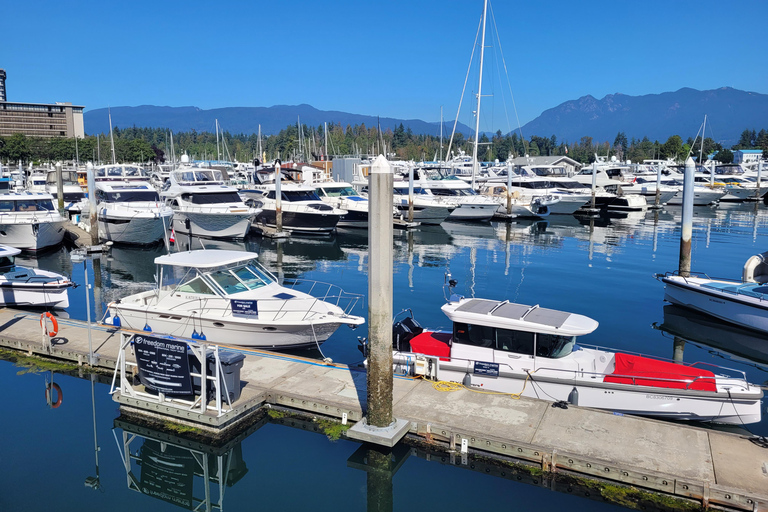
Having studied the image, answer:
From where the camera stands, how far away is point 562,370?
11469 mm

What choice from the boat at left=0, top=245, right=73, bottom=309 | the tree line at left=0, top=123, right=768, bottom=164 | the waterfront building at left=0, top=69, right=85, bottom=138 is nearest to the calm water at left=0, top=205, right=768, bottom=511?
the boat at left=0, top=245, right=73, bottom=309

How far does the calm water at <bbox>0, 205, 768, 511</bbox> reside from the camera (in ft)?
30.8

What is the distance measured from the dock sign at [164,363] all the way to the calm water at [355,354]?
110cm

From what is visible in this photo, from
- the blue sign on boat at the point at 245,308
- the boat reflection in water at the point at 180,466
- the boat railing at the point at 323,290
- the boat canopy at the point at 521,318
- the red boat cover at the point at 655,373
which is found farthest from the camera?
the boat railing at the point at 323,290

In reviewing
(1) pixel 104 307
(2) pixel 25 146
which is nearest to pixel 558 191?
(1) pixel 104 307

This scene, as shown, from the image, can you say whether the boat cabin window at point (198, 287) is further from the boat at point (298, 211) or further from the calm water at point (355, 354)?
the boat at point (298, 211)

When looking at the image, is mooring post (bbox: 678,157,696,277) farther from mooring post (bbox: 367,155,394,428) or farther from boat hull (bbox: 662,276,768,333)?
mooring post (bbox: 367,155,394,428)

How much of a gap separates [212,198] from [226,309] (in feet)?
80.5

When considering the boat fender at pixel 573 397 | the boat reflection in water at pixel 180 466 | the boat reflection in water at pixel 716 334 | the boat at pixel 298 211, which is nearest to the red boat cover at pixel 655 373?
the boat fender at pixel 573 397

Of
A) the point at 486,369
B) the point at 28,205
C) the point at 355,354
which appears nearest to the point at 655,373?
the point at 486,369

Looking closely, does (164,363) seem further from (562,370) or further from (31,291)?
(31,291)

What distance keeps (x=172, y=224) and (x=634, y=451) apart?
108ft

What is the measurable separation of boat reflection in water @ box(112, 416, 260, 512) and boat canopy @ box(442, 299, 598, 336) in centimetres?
461

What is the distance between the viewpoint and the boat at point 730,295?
58.6 feet
